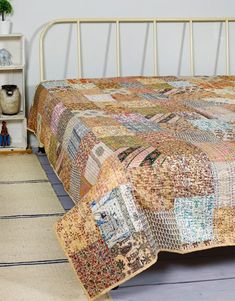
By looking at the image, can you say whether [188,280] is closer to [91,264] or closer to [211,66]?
[91,264]

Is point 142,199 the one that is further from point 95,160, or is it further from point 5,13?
point 5,13

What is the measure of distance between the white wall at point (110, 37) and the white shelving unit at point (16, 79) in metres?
0.07

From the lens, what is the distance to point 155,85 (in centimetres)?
390

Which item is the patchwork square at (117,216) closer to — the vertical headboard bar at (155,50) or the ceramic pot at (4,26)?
the ceramic pot at (4,26)

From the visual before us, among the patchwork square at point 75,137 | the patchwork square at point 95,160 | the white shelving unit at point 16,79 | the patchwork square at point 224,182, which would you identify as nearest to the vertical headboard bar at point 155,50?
the white shelving unit at point 16,79

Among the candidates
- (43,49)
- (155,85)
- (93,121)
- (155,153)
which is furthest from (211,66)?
(155,153)

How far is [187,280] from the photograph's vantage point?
230 cm

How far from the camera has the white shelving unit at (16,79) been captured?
13.7 ft

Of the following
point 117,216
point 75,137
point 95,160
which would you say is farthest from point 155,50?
point 117,216

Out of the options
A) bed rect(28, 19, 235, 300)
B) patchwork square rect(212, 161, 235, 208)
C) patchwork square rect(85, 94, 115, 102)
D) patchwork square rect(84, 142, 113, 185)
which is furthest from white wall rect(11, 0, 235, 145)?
patchwork square rect(212, 161, 235, 208)

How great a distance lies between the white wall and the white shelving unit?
2.8 inches

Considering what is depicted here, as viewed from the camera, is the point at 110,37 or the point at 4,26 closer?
the point at 4,26

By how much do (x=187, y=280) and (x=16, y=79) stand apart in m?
2.44

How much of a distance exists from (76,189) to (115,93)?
3.72 ft
